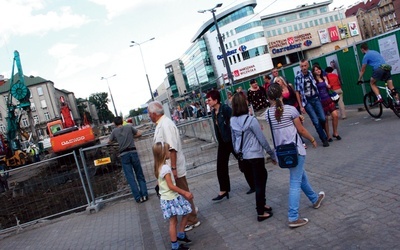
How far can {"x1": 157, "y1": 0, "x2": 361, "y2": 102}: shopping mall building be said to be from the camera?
8248 centimetres

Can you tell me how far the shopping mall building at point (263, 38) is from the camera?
271 ft

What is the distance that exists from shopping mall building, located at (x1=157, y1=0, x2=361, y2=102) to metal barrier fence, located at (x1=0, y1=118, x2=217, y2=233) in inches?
2706

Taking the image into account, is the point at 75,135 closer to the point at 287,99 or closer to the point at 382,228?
the point at 287,99

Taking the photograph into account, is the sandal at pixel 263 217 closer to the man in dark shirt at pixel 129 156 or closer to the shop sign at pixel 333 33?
the man in dark shirt at pixel 129 156

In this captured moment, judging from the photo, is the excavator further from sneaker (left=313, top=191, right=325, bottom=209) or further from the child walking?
sneaker (left=313, top=191, right=325, bottom=209)

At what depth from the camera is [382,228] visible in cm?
378

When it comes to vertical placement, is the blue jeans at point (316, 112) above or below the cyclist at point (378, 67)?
below

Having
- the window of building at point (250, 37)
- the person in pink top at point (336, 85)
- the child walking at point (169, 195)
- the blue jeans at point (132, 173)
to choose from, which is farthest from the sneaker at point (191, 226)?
the window of building at point (250, 37)

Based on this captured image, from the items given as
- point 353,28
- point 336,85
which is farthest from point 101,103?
point 336,85

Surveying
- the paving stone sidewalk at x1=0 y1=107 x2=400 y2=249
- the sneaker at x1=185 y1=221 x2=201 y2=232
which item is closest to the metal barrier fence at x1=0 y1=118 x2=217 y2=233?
the paving stone sidewalk at x1=0 y1=107 x2=400 y2=249

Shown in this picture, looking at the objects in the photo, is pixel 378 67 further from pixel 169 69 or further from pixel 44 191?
pixel 169 69

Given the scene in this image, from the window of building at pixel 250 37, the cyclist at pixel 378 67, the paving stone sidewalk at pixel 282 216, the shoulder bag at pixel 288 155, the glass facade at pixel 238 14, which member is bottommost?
the paving stone sidewalk at pixel 282 216

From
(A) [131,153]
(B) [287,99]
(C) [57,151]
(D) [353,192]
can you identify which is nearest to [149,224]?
(A) [131,153]

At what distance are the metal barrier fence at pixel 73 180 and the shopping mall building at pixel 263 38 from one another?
68.7 meters
